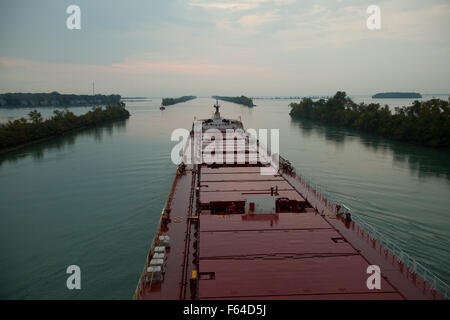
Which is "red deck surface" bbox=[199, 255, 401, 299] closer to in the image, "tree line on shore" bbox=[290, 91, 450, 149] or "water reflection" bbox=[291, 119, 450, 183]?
"water reflection" bbox=[291, 119, 450, 183]

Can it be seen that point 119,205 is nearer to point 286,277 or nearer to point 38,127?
point 286,277

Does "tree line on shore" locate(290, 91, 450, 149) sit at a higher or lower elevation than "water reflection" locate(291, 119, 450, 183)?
higher

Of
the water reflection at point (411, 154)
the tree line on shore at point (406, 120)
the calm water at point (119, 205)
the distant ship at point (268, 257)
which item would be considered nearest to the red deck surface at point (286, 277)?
the distant ship at point (268, 257)

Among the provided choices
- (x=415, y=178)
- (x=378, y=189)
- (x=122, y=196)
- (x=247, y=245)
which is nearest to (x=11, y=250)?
(x=122, y=196)

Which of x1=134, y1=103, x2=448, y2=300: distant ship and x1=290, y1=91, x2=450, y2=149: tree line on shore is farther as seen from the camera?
x1=290, y1=91, x2=450, y2=149: tree line on shore


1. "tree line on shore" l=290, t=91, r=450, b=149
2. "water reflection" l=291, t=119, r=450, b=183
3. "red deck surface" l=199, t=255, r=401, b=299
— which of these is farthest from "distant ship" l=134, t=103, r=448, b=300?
"tree line on shore" l=290, t=91, r=450, b=149

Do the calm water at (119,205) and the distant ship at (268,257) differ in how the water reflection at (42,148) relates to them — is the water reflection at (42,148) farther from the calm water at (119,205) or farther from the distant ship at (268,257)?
the distant ship at (268,257)
